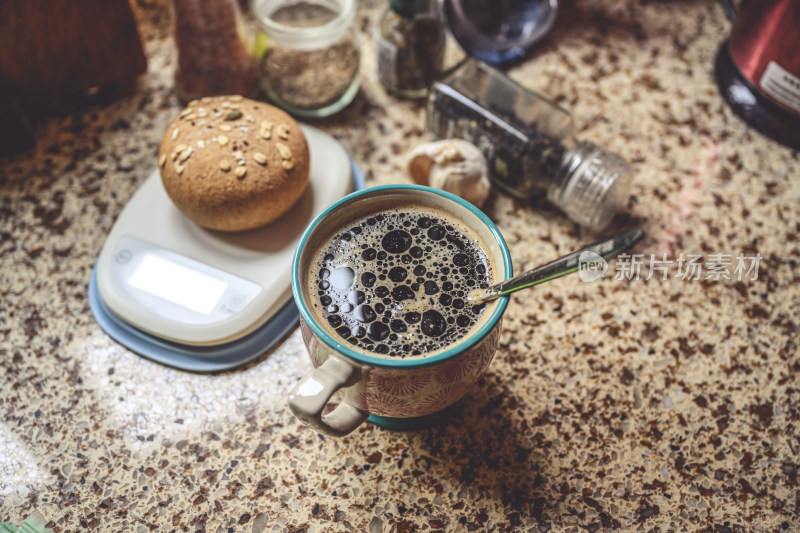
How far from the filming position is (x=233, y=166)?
65cm

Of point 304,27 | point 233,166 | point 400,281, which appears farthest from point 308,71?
point 400,281

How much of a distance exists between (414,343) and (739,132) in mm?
592

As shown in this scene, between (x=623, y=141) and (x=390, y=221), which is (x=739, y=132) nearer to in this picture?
(x=623, y=141)

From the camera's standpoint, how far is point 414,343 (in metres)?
0.50

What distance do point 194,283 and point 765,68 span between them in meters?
0.70

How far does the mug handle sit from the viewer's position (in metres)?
0.44

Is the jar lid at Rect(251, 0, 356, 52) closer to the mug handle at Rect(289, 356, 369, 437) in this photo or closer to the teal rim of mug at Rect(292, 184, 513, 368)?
the teal rim of mug at Rect(292, 184, 513, 368)

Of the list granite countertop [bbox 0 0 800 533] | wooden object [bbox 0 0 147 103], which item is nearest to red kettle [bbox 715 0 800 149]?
granite countertop [bbox 0 0 800 533]

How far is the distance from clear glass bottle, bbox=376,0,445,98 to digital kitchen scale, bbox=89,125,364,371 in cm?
19

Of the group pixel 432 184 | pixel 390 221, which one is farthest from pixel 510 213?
pixel 390 221

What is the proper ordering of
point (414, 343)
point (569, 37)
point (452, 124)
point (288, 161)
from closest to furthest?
point (414, 343), point (288, 161), point (452, 124), point (569, 37)

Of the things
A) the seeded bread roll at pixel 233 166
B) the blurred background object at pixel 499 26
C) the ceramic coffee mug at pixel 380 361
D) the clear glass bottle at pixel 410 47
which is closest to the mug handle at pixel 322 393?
the ceramic coffee mug at pixel 380 361

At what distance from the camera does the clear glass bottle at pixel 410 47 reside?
78 cm
